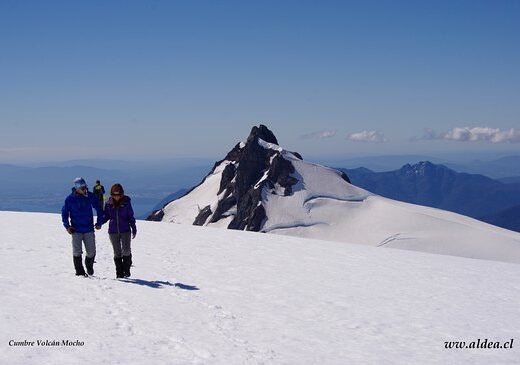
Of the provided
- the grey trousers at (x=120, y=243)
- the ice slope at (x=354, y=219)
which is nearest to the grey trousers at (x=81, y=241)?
the grey trousers at (x=120, y=243)

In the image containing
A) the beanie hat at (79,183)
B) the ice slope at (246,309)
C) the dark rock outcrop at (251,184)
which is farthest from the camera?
the dark rock outcrop at (251,184)

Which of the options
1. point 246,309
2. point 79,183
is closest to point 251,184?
point 79,183

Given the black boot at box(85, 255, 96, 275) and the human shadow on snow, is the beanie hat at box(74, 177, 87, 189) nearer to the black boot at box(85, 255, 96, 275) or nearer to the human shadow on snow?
the black boot at box(85, 255, 96, 275)

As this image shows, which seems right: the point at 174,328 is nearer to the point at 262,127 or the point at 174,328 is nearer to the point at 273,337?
the point at 273,337

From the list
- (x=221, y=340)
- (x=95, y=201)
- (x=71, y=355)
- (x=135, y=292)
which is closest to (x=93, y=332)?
(x=71, y=355)

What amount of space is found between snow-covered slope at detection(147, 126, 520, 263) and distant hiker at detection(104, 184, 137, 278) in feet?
277

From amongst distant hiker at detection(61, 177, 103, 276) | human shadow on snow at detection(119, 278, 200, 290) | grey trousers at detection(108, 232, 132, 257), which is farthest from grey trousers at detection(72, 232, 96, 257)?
human shadow on snow at detection(119, 278, 200, 290)

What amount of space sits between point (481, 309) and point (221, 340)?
8263 millimetres

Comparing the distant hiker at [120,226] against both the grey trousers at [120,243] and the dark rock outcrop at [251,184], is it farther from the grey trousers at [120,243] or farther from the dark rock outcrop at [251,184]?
the dark rock outcrop at [251,184]

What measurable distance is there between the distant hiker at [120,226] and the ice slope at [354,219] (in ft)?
270

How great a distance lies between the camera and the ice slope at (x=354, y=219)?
91.7 meters

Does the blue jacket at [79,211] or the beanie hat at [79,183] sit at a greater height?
the beanie hat at [79,183]

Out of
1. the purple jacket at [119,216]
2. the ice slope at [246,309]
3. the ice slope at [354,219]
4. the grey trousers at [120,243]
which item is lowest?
the ice slope at [354,219]

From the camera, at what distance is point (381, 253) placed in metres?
23.4
